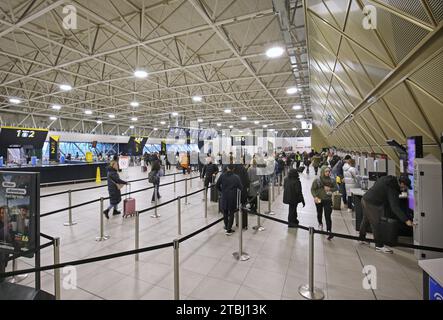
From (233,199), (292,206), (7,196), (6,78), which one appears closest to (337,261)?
(292,206)

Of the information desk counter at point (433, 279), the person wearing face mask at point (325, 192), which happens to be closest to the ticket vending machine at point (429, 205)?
the person wearing face mask at point (325, 192)

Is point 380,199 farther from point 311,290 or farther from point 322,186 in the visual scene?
point 311,290

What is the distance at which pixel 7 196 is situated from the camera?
9.53 ft

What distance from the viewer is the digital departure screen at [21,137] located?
556 inches

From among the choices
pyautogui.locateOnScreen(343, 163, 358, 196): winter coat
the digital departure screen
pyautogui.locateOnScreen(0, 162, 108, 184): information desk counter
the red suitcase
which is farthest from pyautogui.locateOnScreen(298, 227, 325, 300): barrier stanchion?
the digital departure screen

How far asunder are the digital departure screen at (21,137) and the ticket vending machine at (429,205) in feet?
65.3

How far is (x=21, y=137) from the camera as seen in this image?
48.6ft

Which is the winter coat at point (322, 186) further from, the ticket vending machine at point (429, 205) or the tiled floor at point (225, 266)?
the ticket vending machine at point (429, 205)

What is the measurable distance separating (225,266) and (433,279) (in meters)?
2.73

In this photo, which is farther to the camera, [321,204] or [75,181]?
[75,181]
